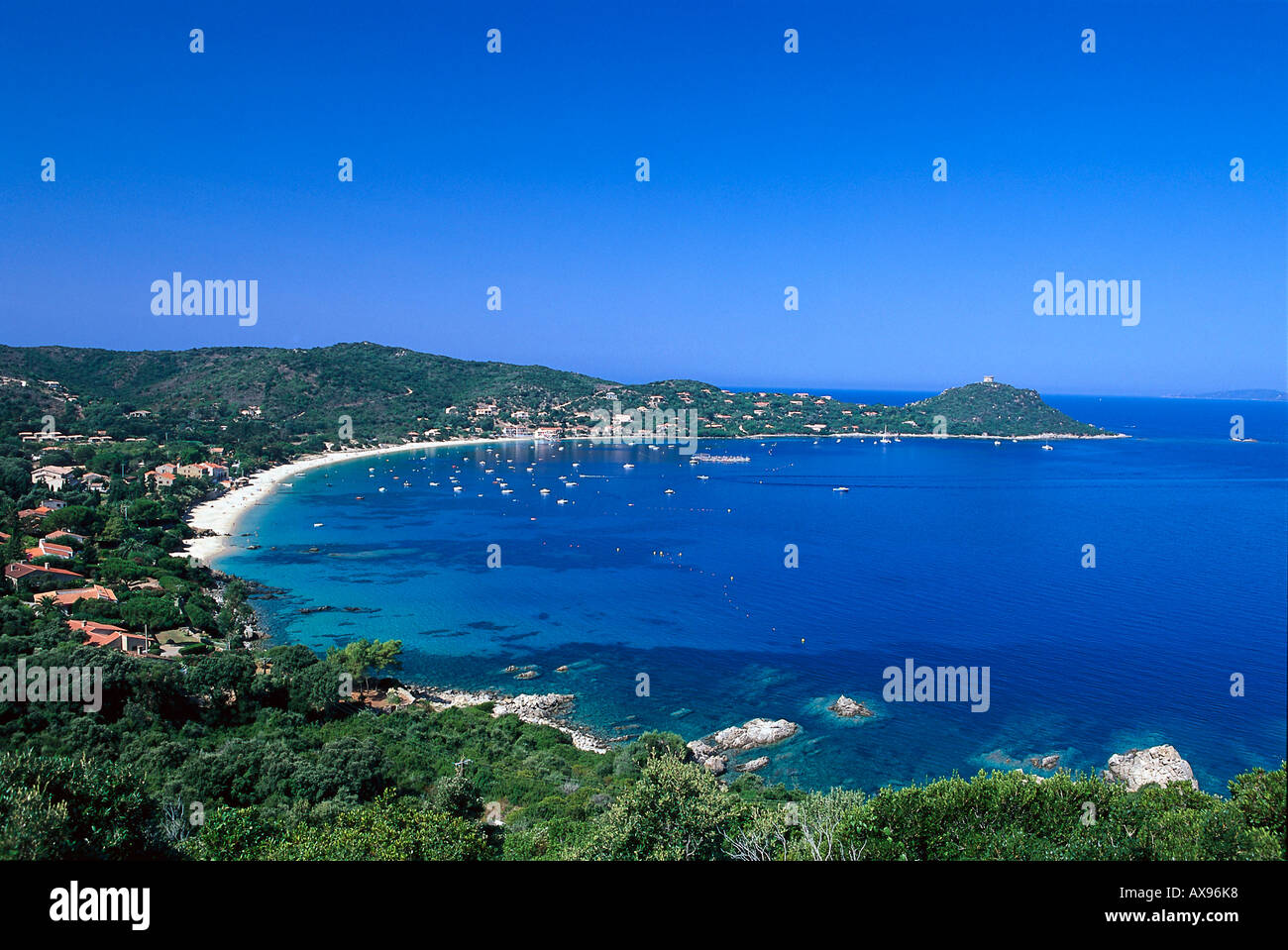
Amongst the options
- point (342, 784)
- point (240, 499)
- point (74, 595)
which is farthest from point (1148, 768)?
point (240, 499)

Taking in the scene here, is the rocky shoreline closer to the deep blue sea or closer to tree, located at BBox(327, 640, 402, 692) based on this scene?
the deep blue sea

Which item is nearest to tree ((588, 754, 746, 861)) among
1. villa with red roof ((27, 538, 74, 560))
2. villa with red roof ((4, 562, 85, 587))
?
villa with red roof ((4, 562, 85, 587))

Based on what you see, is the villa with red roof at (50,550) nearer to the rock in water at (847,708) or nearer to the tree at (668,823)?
the rock in water at (847,708)

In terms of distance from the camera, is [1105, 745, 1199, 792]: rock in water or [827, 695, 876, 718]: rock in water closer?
[1105, 745, 1199, 792]: rock in water

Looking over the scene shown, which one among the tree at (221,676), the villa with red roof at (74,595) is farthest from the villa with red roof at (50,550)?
the tree at (221,676)

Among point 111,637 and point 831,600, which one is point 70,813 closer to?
point 111,637
